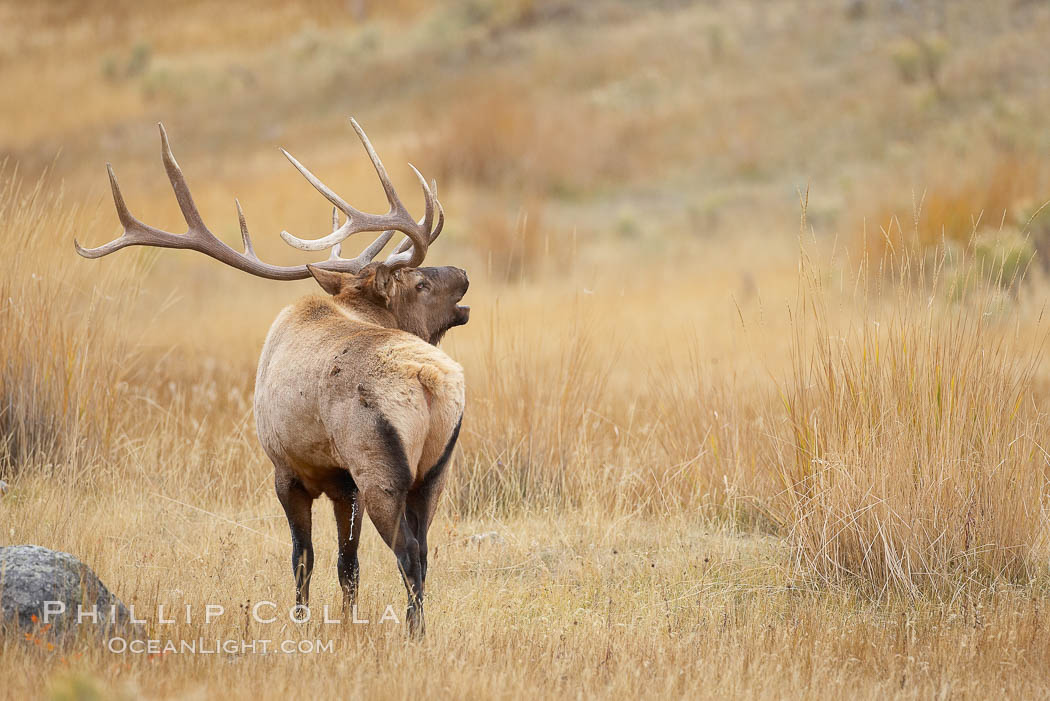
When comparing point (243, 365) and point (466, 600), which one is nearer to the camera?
point (466, 600)

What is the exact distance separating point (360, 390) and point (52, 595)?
4.20 feet

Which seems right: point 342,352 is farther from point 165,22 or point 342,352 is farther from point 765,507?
point 165,22

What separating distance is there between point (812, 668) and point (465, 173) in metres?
16.2

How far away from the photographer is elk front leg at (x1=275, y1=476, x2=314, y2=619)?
4230mm

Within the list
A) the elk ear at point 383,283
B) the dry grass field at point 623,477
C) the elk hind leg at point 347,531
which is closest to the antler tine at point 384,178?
the elk ear at point 383,283

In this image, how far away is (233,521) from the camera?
579cm

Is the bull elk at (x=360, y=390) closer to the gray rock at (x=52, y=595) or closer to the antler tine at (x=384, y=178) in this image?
the antler tine at (x=384, y=178)

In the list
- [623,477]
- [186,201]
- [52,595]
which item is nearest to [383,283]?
[186,201]

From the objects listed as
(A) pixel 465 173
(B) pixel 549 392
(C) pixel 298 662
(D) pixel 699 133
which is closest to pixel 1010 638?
(C) pixel 298 662

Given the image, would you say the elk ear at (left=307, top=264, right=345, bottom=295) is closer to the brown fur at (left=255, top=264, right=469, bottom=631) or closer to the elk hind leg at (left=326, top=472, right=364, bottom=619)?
the brown fur at (left=255, top=264, right=469, bottom=631)

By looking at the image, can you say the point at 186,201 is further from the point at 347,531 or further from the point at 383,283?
the point at 347,531

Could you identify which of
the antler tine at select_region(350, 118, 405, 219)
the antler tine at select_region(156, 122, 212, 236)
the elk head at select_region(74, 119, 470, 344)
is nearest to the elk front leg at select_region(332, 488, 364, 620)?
the elk head at select_region(74, 119, 470, 344)

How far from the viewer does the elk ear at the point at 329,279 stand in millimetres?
4480

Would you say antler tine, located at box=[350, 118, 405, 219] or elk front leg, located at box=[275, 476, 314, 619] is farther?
antler tine, located at box=[350, 118, 405, 219]
